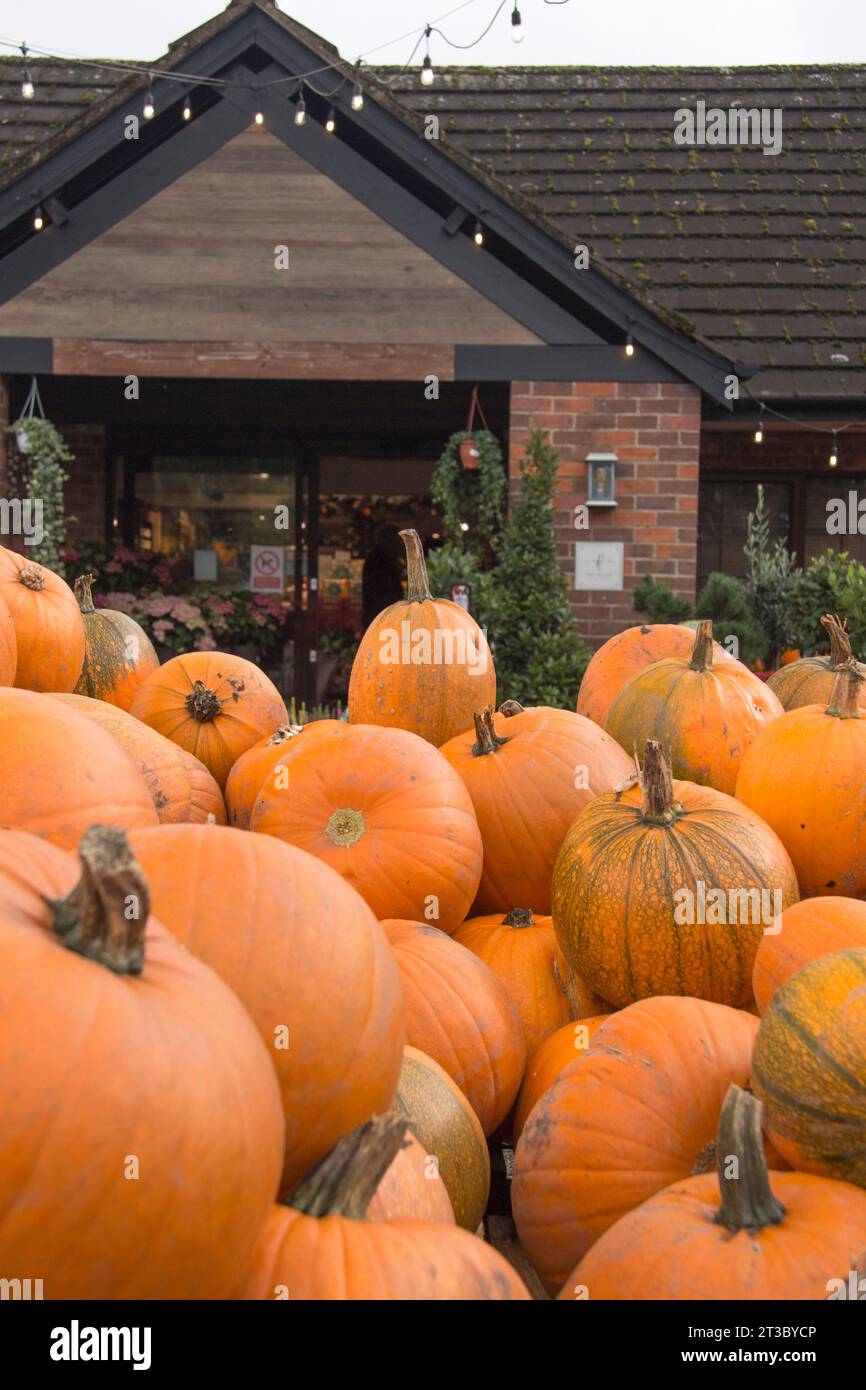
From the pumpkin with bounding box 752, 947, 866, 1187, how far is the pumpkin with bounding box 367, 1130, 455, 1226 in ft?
1.41

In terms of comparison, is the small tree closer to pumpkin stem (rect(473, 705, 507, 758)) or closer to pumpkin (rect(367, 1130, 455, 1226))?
pumpkin stem (rect(473, 705, 507, 758))

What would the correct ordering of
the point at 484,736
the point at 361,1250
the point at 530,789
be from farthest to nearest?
the point at 484,736 < the point at 530,789 < the point at 361,1250

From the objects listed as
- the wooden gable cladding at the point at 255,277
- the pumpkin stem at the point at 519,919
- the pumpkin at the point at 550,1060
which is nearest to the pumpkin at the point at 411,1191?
the pumpkin at the point at 550,1060

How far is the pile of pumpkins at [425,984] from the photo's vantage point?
36.7 inches

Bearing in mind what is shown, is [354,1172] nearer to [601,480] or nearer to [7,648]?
[7,648]

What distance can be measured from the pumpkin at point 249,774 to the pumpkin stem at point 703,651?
977 millimetres

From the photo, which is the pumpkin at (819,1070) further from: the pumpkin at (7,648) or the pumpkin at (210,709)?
the pumpkin at (210,709)

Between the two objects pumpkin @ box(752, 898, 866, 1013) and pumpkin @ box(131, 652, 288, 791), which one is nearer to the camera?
pumpkin @ box(752, 898, 866, 1013)

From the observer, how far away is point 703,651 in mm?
2910

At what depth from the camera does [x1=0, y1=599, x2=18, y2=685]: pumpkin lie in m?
2.37

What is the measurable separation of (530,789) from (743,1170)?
4.47 ft

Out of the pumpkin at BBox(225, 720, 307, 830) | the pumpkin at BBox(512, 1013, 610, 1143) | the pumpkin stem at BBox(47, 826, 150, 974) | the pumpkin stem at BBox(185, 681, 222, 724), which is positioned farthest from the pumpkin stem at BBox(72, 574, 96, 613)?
the pumpkin stem at BBox(47, 826, 150, 974)

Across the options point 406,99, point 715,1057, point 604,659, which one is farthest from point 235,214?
point 715,1057

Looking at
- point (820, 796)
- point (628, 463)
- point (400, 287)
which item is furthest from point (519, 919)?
point (400, 287)
